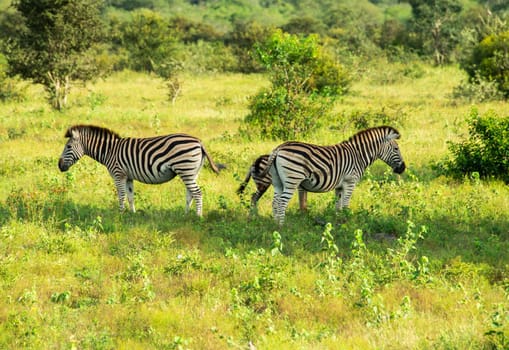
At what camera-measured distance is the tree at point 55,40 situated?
73.2 ft

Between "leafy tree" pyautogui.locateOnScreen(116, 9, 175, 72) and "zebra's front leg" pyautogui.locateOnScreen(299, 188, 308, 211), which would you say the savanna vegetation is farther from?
"leafy tree" pyautogui.locateOnScreen(116, 9, 175, 72)

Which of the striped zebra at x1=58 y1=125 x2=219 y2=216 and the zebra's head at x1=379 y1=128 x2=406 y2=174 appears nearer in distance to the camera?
the striped zebra at x1=58 y1=125 x2=219 y2=216

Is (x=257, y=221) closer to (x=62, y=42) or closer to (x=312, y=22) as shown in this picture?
(x=62, y=42)

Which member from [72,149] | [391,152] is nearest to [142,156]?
[72,149]

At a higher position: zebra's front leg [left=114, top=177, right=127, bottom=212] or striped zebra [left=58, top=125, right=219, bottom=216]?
striped zebra [left=58, top=125, right=219, bottom=216]

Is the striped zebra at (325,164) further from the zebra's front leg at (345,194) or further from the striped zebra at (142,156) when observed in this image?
the striped zebra at (142,156)

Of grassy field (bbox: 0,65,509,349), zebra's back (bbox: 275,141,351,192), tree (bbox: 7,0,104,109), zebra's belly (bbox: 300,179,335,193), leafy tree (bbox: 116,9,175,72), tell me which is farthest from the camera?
leafy tree (bbox: 116,9,175,72)

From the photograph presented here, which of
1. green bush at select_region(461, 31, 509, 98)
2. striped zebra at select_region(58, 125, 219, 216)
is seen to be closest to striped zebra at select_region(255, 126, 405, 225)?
striped zebra at select_region(58, 125, 219, 216)

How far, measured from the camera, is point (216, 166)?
441 inches

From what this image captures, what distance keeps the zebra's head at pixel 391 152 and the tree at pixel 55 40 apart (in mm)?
15340

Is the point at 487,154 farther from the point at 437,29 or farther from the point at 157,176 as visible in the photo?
the point at 437,29

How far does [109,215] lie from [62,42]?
556 inches

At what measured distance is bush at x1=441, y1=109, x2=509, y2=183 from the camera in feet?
39.3

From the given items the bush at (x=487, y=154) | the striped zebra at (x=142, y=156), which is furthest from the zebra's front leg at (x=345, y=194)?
the bush at (x=487, y=154)
